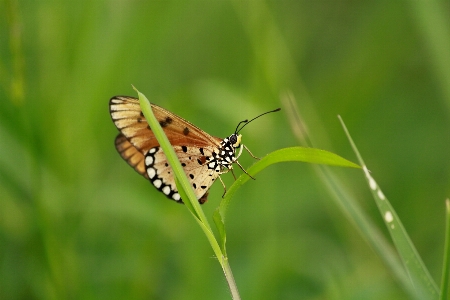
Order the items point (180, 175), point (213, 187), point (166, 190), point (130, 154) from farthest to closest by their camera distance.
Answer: point (213, 187) < point (130, 154) < point (166, 190) < point (180, 175)

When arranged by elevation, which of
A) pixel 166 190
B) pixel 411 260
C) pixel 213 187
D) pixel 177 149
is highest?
pixel 177 149

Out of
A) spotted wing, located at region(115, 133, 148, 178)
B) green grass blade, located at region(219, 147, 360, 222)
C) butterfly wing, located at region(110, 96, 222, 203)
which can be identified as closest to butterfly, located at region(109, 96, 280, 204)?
butterfly wing, located at region(110, 96, 222, 203)

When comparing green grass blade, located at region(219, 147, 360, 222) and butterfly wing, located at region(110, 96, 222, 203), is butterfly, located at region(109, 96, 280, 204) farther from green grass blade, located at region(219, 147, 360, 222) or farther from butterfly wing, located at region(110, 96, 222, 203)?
green grass blade, located at region(219, 147, 360, 222)

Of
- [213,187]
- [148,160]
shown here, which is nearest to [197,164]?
[148,160]

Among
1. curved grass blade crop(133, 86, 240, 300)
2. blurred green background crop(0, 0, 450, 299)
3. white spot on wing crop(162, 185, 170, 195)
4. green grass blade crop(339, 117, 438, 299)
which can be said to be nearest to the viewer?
curved grass blade crop(133, 86, 240, 300)

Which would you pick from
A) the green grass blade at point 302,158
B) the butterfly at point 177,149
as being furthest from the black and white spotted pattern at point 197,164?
the green grass blade at point 302,158

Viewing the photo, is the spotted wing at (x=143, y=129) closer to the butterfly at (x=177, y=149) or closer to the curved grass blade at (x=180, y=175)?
the butterfly at (x=177, y=149)

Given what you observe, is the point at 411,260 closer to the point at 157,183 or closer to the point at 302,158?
the point at 302,158
